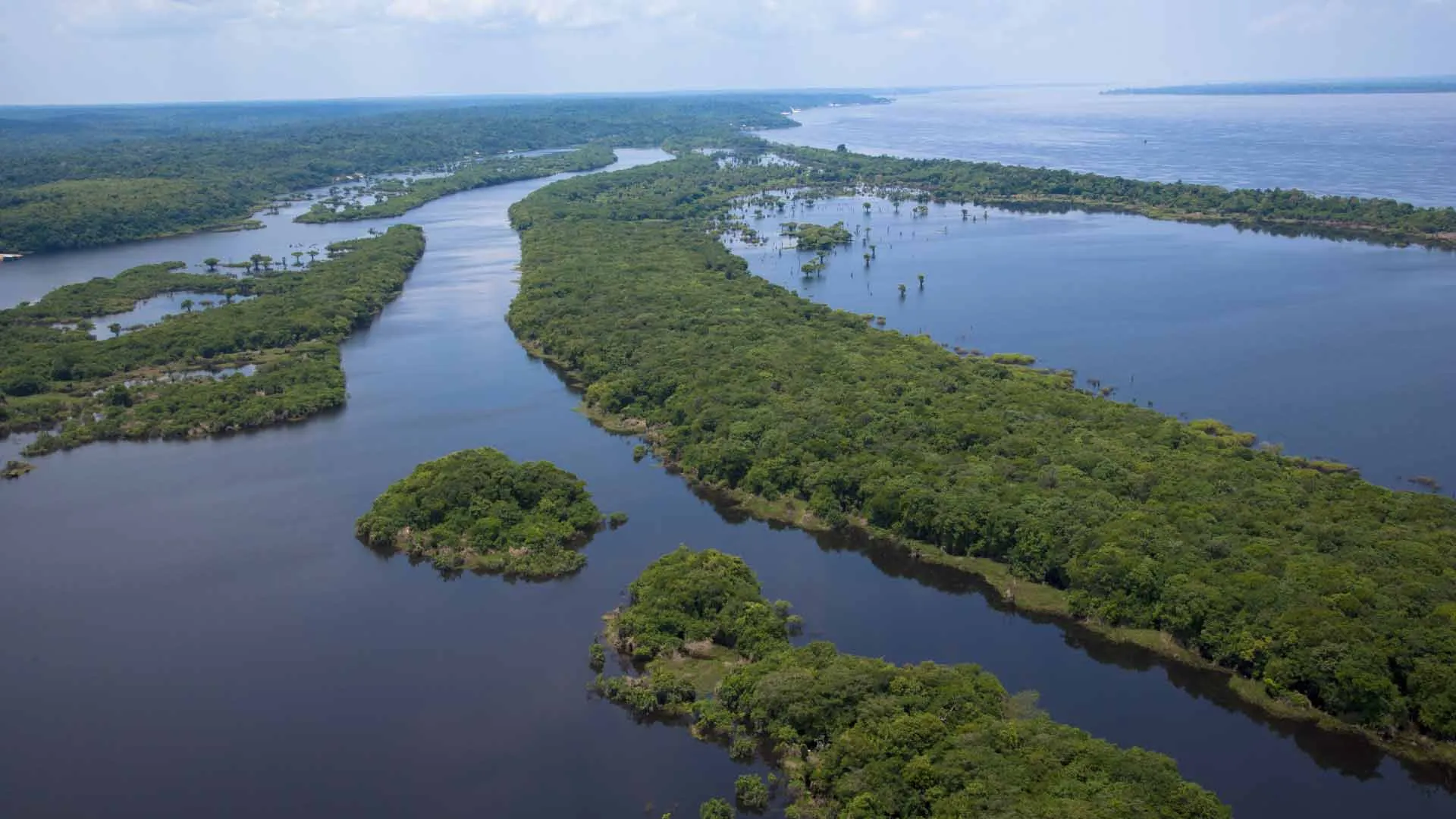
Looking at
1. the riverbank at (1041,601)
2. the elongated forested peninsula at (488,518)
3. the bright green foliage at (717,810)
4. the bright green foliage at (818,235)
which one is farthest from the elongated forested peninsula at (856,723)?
the bright green foliage at (818,235)

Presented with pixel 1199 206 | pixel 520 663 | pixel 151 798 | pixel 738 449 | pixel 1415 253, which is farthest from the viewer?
pixel 1199 206

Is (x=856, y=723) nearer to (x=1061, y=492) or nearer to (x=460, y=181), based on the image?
(x=1061, y=492)

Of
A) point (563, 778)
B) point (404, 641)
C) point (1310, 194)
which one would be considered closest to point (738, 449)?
point (404, 641)

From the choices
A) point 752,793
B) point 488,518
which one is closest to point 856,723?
point 752,793

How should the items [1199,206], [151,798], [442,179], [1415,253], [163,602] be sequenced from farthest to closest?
[442,179]
[1199,206]
[1415,253]
[163,602]
[151,798]

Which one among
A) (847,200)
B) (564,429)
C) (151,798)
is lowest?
(151,798)

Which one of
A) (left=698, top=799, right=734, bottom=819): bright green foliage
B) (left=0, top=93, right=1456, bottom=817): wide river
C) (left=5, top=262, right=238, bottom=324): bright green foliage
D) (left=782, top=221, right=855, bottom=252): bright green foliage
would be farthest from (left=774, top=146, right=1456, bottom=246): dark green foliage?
(left=698, top=799, right=734, bottom=819): bright green foliage

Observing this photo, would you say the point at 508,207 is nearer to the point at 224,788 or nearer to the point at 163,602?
the point at 163,602
